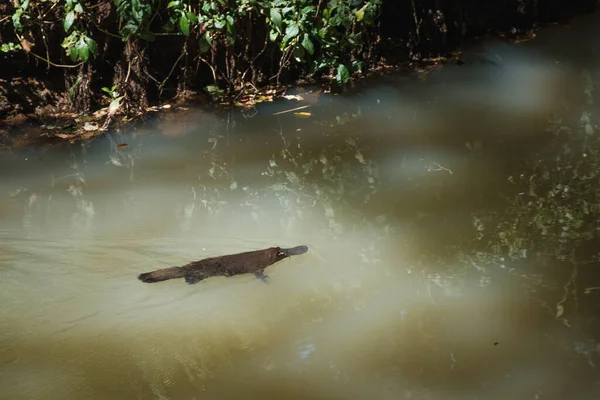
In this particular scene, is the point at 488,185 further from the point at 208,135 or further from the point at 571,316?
the point at 208,135

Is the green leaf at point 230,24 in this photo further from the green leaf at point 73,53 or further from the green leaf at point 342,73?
the green leaf at point 73,53

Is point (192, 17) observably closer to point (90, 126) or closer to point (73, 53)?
point (73, 53)

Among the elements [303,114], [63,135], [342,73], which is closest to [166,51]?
[63,135]

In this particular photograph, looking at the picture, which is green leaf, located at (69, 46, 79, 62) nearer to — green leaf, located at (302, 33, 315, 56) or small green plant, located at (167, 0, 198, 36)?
small green plant, located at (167, 0, 198, 36)

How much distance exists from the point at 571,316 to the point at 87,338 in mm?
1874

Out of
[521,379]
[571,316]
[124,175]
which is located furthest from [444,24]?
[521,379]

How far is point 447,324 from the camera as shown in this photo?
2605 millimetres

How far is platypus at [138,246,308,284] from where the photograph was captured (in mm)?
2936

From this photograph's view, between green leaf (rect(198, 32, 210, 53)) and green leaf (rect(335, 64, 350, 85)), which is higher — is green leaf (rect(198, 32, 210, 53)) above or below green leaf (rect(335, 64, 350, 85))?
above

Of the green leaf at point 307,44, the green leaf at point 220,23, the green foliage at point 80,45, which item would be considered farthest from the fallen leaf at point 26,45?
the green leaf at point 307,44

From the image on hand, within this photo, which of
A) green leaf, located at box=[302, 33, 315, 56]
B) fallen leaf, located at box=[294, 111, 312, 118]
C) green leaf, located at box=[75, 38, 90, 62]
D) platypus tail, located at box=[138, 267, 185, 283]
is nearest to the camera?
platypus tail, located at box=[138, 267, 185, 283]

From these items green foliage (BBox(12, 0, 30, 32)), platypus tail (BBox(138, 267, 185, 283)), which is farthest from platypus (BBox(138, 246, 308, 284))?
green foliage (BBox(12, 0, 30, 32))

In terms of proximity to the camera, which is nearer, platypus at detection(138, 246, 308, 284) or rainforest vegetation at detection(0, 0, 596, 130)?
platypus at detection(138, 246, 308, 284)

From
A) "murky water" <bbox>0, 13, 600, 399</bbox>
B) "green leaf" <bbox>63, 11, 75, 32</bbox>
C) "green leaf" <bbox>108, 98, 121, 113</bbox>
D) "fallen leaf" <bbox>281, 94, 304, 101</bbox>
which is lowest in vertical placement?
"murky water" <bbox>0, 13, 600, 399</bbox>
